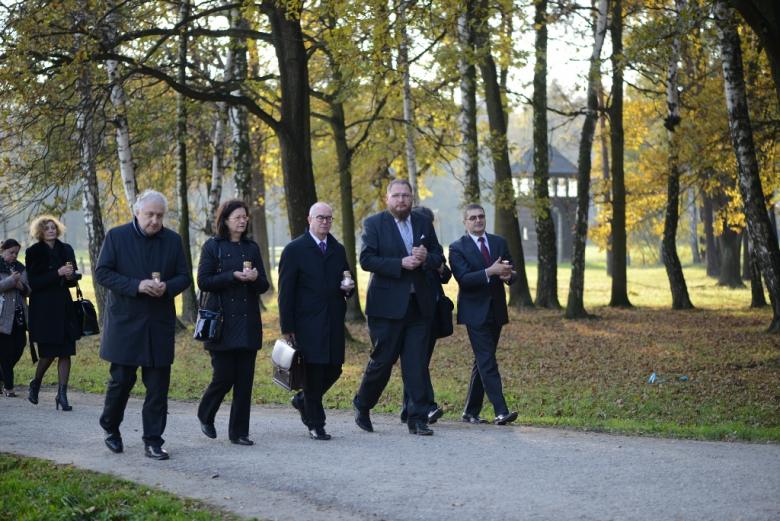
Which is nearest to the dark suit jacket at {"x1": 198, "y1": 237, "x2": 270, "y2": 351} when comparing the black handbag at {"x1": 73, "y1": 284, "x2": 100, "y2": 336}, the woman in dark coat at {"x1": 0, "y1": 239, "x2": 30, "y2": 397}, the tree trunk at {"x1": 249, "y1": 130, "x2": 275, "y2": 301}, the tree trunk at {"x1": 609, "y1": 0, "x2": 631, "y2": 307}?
the black handbag at {"x1": 73, "y1": 284, "x2": 100, "y2": 336}

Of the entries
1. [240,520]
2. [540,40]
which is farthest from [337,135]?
[240,520]

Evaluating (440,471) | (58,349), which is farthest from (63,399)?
(440,471)

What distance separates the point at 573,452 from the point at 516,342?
37.9ft

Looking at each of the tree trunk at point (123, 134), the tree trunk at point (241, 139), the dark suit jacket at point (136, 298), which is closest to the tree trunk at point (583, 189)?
the tree trunk at point (241, 139)

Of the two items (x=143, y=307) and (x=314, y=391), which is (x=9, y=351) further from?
(x=314, y=391)

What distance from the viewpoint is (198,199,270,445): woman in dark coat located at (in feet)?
29.2

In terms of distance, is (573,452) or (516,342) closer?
(573,452)

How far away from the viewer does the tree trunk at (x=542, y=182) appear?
81.5 ft

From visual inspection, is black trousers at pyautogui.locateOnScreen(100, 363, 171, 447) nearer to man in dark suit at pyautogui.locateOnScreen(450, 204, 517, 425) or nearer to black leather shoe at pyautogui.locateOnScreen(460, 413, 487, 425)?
man in dark suit at pyautogui.locateOnScreen(450, 204, 517, 425)

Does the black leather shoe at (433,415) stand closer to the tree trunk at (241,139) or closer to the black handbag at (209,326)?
the black handbag at (209,326)

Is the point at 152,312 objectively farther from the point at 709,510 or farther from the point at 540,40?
the point at 540,40

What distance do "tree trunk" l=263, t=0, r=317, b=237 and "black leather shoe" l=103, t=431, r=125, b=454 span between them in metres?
9.29

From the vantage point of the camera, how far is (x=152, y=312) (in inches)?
337

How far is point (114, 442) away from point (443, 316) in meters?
3.24
